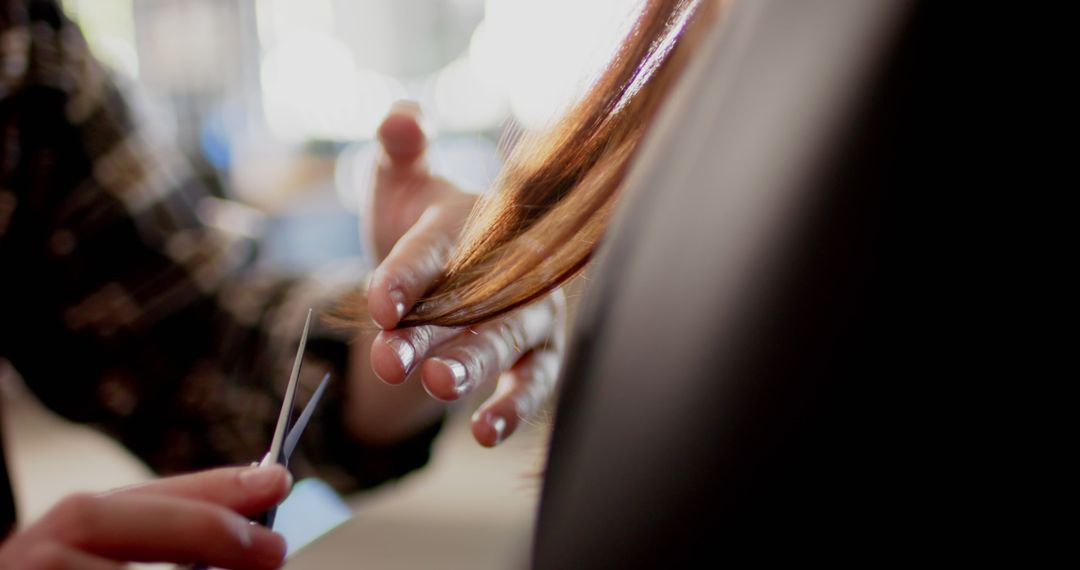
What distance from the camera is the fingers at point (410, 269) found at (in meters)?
0.26

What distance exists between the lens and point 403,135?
38 centimetres

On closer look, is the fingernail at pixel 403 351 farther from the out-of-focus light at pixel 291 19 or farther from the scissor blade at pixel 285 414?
the out-of-focus light at pixel 291 19

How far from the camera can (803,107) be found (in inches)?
6.3

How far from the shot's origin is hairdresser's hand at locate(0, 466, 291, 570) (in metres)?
0.20

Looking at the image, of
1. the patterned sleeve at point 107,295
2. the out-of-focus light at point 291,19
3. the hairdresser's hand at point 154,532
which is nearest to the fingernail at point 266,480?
the hairdresser's hand at point 154,532

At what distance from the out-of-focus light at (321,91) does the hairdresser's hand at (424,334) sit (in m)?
2.10

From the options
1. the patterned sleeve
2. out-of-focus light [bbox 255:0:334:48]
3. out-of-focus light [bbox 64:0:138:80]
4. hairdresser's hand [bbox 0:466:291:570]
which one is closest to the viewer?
hairdresser's hand [bbox 0:466:291:570]

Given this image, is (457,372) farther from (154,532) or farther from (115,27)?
(115,27)

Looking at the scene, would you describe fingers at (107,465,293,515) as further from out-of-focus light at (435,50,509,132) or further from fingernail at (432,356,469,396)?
out-of-focus light at (435,50,509,132)

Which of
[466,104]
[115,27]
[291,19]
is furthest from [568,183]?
[115,27]

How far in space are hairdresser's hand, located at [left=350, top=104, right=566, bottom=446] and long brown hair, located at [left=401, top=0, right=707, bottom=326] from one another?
0.07ft

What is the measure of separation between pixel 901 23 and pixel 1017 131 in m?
0.03

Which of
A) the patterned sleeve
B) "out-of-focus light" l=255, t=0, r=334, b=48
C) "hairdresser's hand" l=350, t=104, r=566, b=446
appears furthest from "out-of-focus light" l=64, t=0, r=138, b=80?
"hairdresser's hand" l=350, t=104, r=566, b=446

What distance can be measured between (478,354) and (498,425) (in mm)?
48
